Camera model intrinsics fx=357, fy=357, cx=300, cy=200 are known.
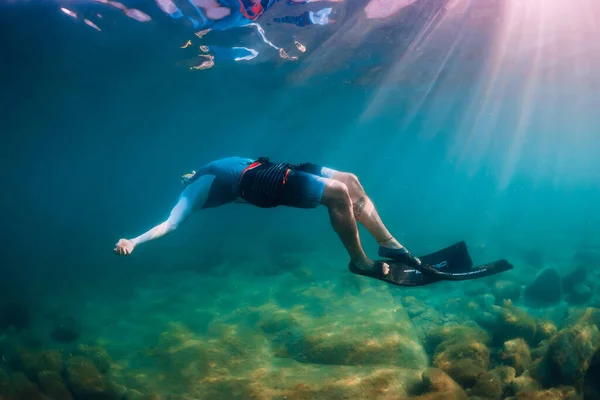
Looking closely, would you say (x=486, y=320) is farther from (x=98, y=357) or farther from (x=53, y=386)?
(x=53, y=386)

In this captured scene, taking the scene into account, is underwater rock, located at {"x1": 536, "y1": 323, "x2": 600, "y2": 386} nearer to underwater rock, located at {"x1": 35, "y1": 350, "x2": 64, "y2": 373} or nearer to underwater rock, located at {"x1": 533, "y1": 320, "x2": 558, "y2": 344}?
underwater rock, located at {"x1": 533, "y1": 320, "x2": 558, "y2": 344}

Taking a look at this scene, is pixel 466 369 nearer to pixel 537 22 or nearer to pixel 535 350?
pixel 535 350

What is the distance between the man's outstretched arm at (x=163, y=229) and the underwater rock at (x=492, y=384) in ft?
17.3

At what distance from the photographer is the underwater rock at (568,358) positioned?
18.0ft

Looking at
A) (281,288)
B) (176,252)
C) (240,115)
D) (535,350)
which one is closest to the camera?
(535,350)

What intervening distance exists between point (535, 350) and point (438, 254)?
140 inches

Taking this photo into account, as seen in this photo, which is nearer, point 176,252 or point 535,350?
point 535,350

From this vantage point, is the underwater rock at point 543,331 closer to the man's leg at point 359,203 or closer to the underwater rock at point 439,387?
the underwater rock at point 439,387

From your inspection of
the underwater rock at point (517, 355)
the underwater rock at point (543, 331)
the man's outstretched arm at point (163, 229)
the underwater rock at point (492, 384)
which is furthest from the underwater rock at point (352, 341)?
the man's outstretched arm at point (163, 229)

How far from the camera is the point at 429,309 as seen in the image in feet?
41.2

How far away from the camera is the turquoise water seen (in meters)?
7.04

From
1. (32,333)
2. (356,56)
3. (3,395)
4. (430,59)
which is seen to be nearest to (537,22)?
(430,59)

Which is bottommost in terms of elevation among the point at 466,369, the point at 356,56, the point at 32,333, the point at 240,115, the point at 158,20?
the point at 32,333

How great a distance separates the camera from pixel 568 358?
556 cm
